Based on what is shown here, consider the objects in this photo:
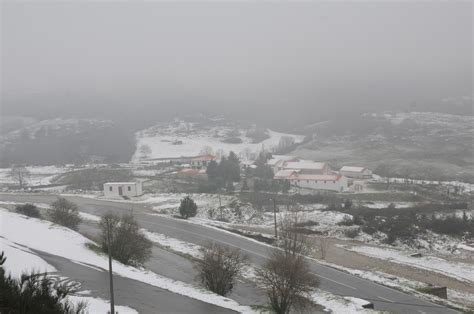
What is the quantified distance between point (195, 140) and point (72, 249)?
125 meters

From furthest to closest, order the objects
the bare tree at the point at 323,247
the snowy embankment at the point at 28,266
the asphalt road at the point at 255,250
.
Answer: the bare tree at the point at 323,247 → the asphalt road at the point at 255,250 → the snowy embankment at the point at 28,266

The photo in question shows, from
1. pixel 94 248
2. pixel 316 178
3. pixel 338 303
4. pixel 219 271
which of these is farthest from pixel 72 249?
pixel 316 178

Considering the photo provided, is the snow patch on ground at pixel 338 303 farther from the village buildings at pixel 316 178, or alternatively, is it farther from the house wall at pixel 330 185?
the house wall at pixel 330 185

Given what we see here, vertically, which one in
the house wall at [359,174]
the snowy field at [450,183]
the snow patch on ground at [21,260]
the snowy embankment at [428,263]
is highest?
the snow patch on ground at [21,260]

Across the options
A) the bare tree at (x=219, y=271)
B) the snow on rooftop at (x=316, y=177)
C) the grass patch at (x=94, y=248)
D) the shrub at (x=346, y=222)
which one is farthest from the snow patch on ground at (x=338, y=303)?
the snow on rooftop at (x=316, y=177)

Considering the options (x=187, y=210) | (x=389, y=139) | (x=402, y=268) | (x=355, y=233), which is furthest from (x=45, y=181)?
(x=389, y=139)

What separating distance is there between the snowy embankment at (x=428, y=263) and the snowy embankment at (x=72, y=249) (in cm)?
1799

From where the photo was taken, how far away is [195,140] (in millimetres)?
150750

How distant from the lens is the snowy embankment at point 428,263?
3102cm

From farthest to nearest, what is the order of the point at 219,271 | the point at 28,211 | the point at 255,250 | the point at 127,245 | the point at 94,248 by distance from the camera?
the point at 28,211, the point at 255,250, the point at 94,248, the point at 127,245, the point at 219,271

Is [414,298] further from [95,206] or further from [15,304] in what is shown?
[95,206]

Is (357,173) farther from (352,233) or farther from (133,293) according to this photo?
(133,293)

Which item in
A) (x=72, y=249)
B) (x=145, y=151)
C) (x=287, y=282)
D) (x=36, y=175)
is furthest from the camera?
(x=145, y=151)

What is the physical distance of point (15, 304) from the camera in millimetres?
10336
